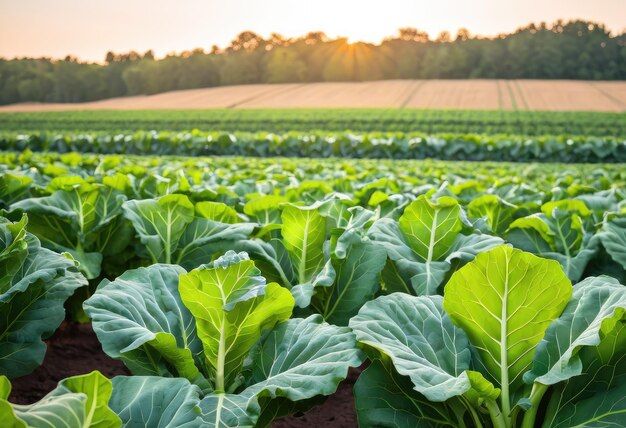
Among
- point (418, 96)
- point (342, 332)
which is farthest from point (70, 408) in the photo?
point (418, 96)

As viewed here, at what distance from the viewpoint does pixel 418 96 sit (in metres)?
46.8

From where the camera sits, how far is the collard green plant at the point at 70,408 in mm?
876

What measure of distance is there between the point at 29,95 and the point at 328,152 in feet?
181

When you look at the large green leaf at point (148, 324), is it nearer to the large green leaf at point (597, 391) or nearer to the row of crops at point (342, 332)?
the row of crops at point (342, 332)

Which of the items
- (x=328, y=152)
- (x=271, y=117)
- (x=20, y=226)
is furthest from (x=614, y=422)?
(x=271, y=117)

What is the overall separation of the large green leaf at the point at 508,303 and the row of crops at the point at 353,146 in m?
19.5

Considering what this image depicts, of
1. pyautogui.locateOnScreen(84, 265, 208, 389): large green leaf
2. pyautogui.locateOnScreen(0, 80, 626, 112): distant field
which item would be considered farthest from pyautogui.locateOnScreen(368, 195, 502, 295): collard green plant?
pyautogui.locateOnScreen(0, 80, 626, 112): distant field

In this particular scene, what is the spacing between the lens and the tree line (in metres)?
60.6

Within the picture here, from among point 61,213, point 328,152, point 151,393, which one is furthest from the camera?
point 328,152

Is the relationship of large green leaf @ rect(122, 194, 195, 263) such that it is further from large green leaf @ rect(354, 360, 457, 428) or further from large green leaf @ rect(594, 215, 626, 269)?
large green leaf @ rect(594, 215, 626, 269)

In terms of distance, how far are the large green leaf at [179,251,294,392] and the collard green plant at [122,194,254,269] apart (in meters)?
0.73

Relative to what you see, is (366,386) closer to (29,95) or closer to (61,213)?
(61,213)

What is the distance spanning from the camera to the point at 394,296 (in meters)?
1.50

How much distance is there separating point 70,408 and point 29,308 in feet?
2.94
